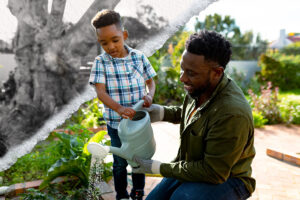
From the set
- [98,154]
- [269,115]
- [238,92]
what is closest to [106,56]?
[98,154]

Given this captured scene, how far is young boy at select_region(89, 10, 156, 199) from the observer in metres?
1.84

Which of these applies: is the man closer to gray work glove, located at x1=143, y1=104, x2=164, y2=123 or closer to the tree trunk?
gray work glove, located at x1=143, y1=104, x2=164, y2=123

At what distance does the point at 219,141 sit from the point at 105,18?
42.2 inches

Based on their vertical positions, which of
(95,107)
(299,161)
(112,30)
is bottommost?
(299,161)

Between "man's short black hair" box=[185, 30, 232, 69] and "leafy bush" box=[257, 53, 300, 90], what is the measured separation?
347 inches

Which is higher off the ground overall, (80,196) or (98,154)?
(98,154)

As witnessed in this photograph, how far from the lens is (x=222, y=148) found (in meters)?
1.36

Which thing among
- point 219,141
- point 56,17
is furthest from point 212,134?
point 56,17

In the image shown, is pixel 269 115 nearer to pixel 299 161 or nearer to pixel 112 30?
pixel 299 161

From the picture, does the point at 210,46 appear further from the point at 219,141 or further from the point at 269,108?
the point at 269,108

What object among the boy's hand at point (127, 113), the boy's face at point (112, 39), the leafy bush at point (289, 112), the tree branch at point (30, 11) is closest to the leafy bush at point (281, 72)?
the leafy bush at point (289, 112)

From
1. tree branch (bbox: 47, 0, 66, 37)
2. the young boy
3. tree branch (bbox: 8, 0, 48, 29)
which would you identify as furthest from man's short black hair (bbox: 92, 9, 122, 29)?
tree branch (bbox: 8, 0, 48, 29)

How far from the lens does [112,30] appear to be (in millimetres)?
1858

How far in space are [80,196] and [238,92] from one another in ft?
5.34
